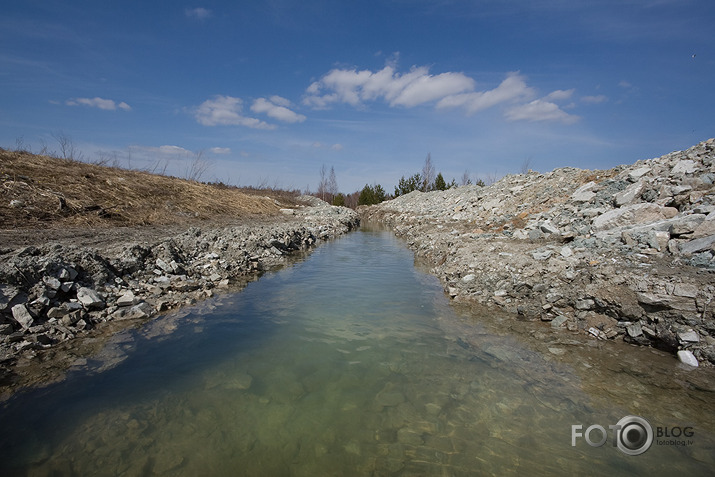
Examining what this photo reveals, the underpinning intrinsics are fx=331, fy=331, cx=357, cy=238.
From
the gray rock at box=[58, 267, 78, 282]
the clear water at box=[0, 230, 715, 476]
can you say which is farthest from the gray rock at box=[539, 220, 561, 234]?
the gray rock at box=[58, 267, 78, 282]

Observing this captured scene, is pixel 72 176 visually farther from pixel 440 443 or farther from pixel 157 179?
pixel 440 443

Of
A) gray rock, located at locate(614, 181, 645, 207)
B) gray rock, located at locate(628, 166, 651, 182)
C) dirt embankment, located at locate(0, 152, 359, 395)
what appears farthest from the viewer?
gray rock, located at locate(628, 166, 651, 182)

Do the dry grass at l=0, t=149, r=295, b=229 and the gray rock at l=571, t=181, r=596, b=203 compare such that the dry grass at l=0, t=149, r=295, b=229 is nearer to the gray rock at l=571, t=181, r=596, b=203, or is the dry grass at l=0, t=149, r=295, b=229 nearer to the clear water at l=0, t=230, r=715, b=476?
the clear water at l=0, t=230, r=715, b=476

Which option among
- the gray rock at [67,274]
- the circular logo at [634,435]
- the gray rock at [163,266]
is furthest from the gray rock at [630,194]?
A: the gray rock at [67,274]

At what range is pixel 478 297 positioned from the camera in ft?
24.0

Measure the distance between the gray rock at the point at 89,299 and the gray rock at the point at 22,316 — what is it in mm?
790

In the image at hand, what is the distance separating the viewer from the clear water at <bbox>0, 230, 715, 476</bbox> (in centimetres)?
296

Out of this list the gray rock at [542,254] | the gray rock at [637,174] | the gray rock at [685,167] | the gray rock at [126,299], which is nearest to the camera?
the gray rock at [126,299]

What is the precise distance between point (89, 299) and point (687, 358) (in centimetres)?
913

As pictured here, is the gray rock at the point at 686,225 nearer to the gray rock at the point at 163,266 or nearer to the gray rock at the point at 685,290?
the gray rock at the point at 685,290

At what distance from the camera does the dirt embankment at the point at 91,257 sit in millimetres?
4703

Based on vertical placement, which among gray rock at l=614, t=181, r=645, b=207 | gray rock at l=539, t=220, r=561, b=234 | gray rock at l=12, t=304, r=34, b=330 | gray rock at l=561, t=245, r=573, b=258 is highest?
gray rock at l=614, t=181, r=645, b=207

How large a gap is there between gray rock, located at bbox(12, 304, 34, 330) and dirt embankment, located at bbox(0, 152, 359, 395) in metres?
0.01

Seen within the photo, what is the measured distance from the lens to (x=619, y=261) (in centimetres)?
620
